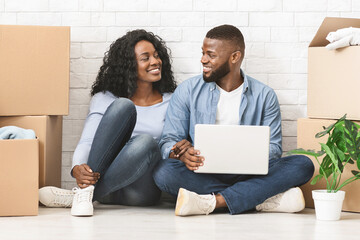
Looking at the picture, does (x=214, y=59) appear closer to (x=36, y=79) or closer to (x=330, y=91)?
(x=330, y=91)

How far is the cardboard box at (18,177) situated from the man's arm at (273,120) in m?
1.02

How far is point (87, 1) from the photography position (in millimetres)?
2898

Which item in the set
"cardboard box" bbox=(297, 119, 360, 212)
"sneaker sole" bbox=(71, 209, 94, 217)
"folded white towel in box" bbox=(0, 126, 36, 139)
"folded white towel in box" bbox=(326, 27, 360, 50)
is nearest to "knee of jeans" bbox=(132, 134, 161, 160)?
"sneaker sole" bbox=(71, 209, 94, 217)

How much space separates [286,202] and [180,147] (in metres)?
0.50

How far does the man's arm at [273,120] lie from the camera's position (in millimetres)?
2535

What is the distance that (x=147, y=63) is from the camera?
108 inches

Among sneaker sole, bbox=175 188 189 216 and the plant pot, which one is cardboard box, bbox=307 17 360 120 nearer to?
the plant pot

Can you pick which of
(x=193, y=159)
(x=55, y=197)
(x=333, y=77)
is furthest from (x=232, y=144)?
(x=55, y=197)

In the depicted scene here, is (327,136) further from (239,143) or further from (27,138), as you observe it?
(27,138)

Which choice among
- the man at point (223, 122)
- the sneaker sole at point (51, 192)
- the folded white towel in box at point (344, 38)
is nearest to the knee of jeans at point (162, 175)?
the man at point (223, 122)

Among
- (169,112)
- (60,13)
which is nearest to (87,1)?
(60,13)

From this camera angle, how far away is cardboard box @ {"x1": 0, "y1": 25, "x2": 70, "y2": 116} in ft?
8.18

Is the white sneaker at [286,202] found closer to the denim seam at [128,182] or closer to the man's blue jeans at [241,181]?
the man's blue jeans at [241,181]

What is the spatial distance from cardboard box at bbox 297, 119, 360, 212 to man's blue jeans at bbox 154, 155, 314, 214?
154 mm
